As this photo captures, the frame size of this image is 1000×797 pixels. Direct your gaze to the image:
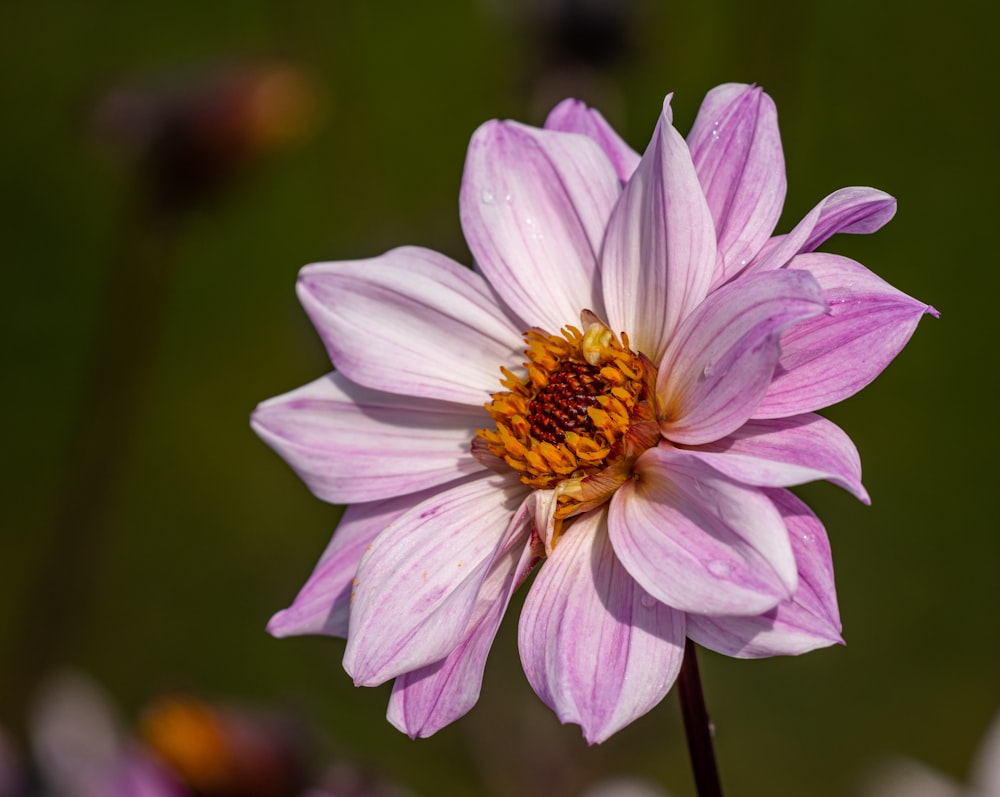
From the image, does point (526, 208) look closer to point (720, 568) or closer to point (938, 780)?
point (720, 568)

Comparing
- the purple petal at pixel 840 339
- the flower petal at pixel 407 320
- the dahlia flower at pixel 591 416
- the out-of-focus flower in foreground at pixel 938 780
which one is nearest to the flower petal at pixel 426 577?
the dahlia flower at pixel 591 416

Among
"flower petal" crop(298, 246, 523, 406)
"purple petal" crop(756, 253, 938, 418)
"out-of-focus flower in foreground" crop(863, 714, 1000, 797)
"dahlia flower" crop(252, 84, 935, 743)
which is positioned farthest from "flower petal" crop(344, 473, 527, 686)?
"out-of-focus flower in foreground" crop(863, 714, 1000, 797)

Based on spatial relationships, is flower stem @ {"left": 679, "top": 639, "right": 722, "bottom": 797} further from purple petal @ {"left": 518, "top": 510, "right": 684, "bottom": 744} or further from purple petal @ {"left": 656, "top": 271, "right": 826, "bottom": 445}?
purple petal @ {"left": 656, "top": 271, "right": 826, "bottom": 445}

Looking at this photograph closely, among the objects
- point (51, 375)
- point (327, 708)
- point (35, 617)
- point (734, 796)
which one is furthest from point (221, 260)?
point (734, 796)

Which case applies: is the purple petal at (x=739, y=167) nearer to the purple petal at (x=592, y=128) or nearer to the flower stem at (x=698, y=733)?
the purple petal at (x=592, y=128)

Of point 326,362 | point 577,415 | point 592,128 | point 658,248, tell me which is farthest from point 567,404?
point 326,362

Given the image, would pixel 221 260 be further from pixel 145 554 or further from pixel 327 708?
pixel 327 708
